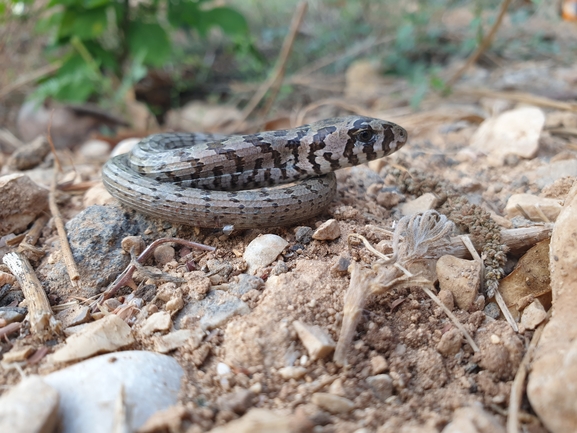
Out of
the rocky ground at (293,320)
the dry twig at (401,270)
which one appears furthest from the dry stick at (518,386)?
the dry twig at (401,270)

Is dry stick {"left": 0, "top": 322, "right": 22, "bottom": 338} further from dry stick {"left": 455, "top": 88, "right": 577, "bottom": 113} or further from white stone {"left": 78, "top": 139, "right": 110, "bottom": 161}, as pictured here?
dry stick {"left": 455, "top": 88, "right": 577, "bottom": 113}

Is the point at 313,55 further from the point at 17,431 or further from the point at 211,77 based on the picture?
the point at 17,431

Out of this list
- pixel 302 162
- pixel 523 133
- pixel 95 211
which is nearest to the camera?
pixel 95 211

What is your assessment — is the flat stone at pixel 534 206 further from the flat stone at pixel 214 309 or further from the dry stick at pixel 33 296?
the dry stick at pixel 33 296

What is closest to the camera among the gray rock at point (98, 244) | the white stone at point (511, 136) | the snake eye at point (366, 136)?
the gray rock at point (98, 244)

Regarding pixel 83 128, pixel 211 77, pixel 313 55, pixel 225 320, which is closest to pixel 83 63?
pixel 83 128
